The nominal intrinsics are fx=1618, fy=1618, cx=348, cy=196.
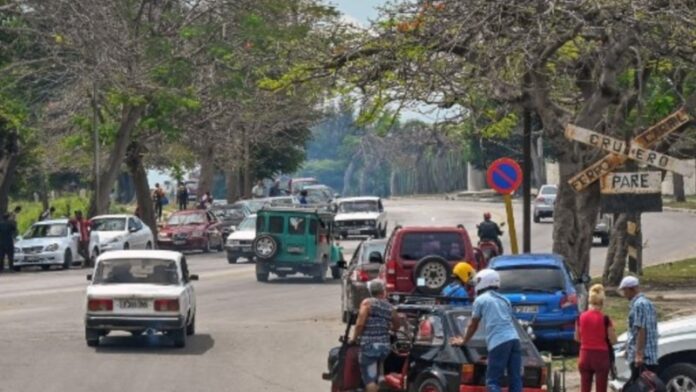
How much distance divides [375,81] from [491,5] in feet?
9.64

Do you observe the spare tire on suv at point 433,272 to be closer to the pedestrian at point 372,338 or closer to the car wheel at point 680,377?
the pedestrian at point 372,338

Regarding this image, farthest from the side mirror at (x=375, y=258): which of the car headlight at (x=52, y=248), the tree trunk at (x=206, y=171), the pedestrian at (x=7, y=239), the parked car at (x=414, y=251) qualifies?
the tree trunk at (x=206, y=171)

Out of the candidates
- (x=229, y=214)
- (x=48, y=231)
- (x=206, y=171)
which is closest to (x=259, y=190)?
(x=206, y=171)

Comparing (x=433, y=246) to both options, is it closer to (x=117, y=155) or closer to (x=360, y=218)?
(x=117, y=155)

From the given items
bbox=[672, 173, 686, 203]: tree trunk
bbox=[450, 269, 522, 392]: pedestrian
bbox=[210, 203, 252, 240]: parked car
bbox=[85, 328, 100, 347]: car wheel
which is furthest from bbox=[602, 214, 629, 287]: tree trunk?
bbox=[672, 173, 686, 203]: tree trunk

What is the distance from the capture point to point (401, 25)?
25.5m

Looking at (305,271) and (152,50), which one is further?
(152,50)

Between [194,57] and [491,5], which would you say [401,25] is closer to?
[491,5]

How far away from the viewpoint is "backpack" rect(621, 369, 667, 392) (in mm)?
15445

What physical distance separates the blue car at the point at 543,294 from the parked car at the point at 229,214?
3675cm

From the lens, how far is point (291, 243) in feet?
133

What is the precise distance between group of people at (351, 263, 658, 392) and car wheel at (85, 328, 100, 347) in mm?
8441

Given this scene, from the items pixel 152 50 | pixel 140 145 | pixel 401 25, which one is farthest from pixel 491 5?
pixel 140 145

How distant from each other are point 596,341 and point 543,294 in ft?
23.0
